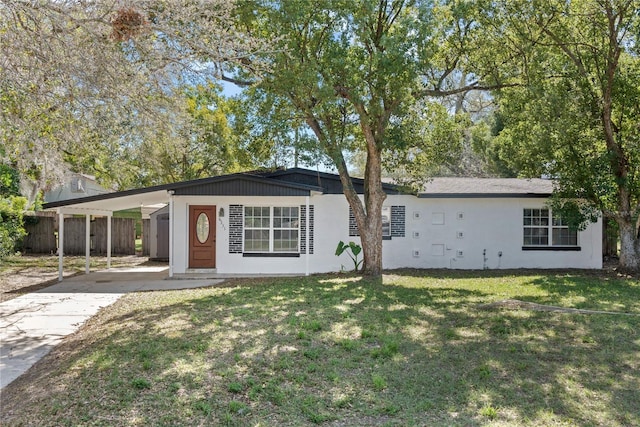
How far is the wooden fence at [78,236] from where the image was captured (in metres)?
21.3

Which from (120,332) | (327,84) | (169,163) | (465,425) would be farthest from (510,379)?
(169,163)

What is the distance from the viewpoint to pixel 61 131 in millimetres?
8688

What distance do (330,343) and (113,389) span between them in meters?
2.65

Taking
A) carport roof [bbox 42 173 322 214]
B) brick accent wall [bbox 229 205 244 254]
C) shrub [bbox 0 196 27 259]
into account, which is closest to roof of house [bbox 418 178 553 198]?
carport roof [bbox 42 173 322 214]

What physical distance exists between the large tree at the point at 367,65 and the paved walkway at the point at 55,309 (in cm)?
490

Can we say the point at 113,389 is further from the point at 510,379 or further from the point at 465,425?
the point at 510,379

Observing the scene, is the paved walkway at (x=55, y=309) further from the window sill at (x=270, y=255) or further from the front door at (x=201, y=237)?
the window sill at (x=270, y=255)

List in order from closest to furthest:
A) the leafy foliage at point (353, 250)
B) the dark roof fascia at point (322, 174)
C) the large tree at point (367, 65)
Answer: the large tree at point (367, 65) → the leafy foliage at point (353, 250) → the dark roof fascia at point (322, 174)

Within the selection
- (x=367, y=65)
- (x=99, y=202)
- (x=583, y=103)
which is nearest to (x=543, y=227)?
(x=583, y=103)

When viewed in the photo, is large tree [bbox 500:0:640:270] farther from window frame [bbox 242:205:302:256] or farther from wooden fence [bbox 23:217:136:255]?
wooden fence [bbox 23:217:136:255]

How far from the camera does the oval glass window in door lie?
584 inches

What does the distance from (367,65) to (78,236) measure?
1634 cm

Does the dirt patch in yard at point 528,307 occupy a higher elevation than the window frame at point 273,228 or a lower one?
lower

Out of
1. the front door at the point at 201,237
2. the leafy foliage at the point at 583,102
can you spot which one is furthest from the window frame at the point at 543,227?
the front door at the point at 201,237
